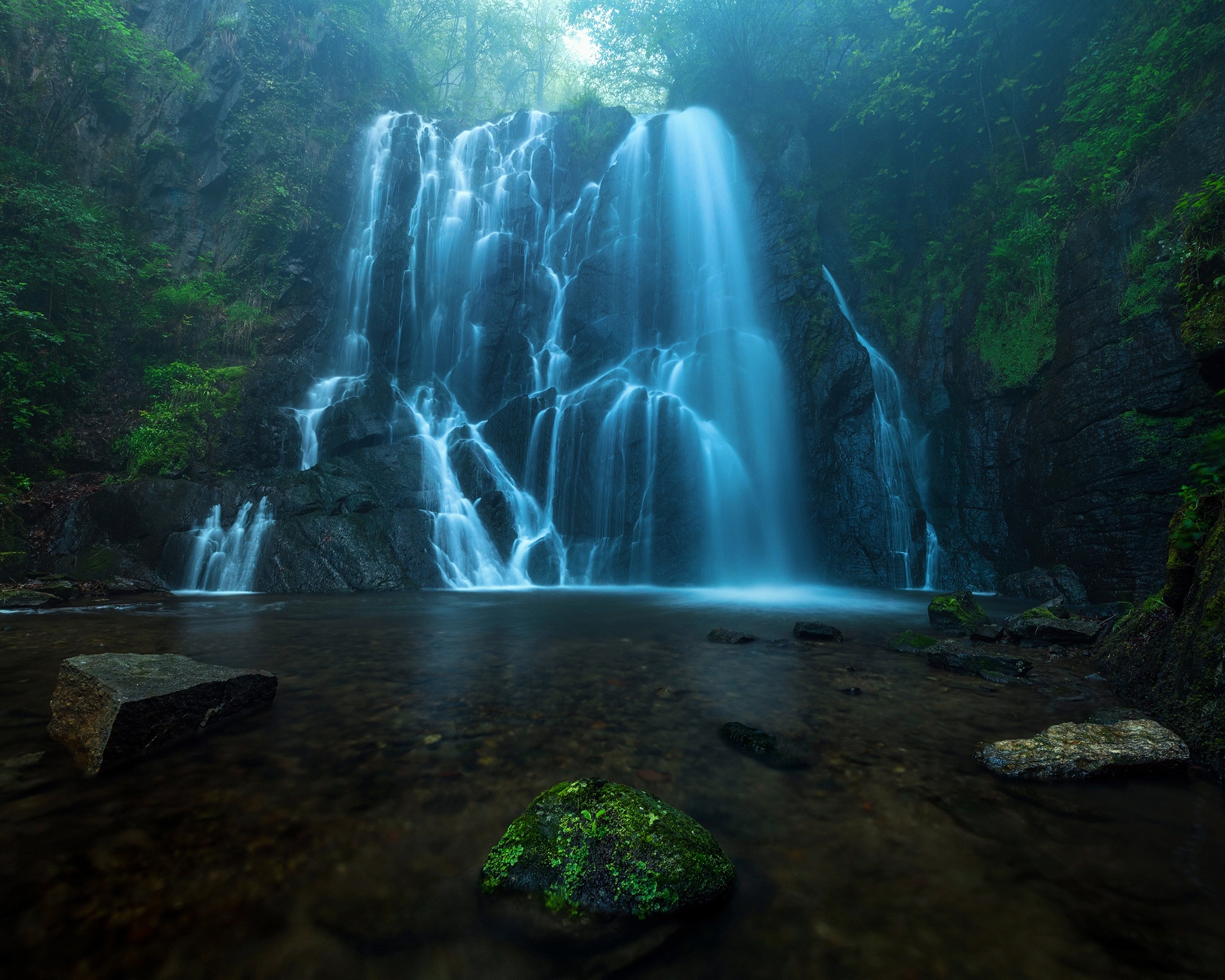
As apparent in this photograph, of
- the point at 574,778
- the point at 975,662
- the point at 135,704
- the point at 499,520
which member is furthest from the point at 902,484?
the point at 135,704

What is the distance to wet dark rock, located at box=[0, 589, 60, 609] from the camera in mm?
8308

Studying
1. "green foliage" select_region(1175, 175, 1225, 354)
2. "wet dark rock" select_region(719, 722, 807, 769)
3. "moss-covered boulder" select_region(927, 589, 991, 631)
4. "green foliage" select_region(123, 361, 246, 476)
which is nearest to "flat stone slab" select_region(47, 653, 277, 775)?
"wet dark rock" select_region(719, 722, 807, 769)

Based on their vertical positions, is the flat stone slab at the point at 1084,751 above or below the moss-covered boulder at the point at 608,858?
above

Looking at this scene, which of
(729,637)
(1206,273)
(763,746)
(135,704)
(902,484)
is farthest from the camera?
(902,484)

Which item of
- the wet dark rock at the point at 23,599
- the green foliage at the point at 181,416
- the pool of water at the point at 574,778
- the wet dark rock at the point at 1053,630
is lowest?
the pool of water at the point at 574,778

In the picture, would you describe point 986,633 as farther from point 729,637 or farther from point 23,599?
point 23,599

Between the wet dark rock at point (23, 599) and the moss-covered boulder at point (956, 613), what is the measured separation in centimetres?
1384

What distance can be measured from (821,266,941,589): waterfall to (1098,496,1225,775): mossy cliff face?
33.3 ft

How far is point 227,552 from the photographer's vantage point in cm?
1196

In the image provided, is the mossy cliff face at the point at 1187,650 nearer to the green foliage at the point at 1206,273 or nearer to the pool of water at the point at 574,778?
the pool of water at the point at 574,778

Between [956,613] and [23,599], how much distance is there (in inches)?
565

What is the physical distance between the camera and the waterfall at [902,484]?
14891 mm

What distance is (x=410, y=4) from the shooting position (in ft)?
100

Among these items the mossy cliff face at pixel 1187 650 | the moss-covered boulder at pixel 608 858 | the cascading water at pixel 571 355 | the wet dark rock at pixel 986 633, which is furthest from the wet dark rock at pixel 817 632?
the cascading water at pixel 571 355
